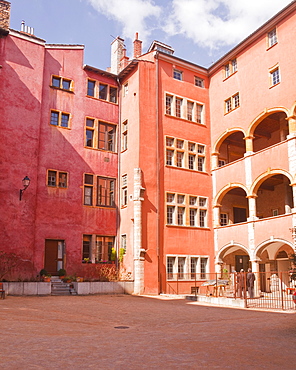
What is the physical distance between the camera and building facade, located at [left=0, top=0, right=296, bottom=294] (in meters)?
22.5

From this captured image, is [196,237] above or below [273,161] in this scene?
below

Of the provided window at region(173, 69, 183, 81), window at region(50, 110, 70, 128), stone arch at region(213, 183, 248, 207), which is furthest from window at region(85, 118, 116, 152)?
stone arch at region(213, 183, 248, 207)

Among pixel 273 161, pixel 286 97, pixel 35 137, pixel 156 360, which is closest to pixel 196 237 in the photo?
pixel 273 161

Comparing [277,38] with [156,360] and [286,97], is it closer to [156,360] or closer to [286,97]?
[286,97]

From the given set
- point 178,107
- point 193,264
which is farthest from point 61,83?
point 193,264

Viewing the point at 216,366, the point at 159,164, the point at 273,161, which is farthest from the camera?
the point at 159,164

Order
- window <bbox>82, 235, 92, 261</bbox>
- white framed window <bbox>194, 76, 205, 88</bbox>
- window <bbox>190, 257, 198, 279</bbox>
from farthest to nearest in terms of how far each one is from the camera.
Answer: white framed window <bbox>194, 76, 205, 88</bbox> < window <bbox>190, 257, 198, 279</bbox> < window <bbox>82, 235, 92, 261</bbox>

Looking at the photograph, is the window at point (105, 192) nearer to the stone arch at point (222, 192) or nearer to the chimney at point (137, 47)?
the stone arch at point (222, 192)

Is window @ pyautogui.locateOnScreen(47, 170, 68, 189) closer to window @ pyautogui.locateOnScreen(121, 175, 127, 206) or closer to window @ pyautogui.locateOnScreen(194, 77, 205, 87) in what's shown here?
window @ pyautogui.locateOnScreen(121, 175, 127, 206)

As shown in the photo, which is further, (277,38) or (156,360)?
(277,38)

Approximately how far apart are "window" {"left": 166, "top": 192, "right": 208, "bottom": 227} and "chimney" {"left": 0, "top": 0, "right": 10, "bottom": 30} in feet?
46.2

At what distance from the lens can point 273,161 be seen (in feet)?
74.1

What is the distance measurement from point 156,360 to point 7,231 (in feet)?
53.5

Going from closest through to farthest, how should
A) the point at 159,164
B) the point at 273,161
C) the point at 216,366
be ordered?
the point at 216,366, the point at 273,161, the point at 159,164
